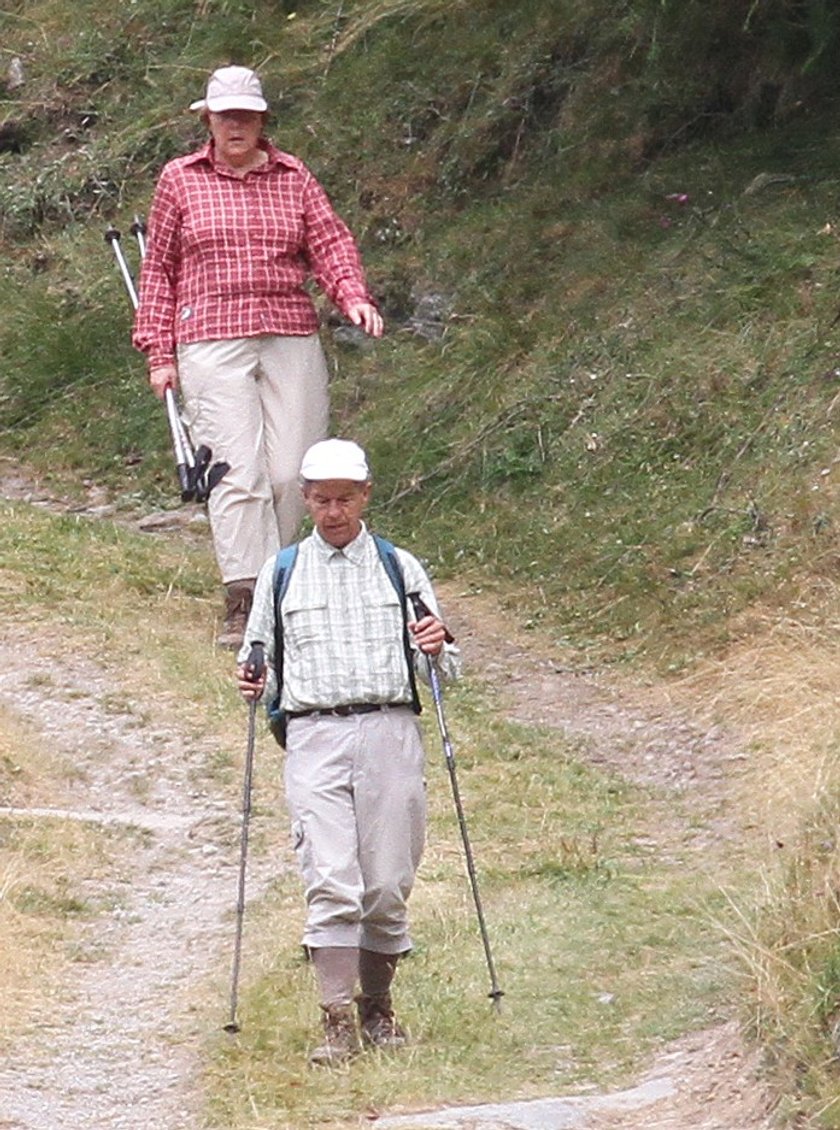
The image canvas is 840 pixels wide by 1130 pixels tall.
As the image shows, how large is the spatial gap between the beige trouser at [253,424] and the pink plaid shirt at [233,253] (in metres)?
0.10

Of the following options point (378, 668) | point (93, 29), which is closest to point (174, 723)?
point (378, 668)

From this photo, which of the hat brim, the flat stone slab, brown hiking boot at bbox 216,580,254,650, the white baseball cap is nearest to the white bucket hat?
the hat brim

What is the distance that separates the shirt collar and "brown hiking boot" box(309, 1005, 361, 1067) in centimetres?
114

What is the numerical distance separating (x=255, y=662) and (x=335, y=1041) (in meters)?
0.97

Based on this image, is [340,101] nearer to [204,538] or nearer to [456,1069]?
[204,538]

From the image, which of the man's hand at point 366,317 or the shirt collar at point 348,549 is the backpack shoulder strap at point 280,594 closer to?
the shirt collar at point 348,549

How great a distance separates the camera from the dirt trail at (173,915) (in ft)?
17.8

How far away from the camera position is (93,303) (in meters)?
14.1

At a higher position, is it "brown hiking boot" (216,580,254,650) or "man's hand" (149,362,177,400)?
"man's hand" (149,362,177,400)

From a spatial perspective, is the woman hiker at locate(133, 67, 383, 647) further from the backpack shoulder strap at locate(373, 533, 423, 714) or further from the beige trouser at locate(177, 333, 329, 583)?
the backpack shoulder strap at locate(373, 533, 423, 714)

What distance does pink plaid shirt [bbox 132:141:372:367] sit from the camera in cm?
923

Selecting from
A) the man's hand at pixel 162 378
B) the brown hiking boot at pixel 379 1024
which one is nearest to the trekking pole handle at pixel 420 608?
the brown hiking boot at pixel 379 1024

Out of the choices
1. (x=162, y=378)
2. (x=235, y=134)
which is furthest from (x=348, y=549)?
(x=235, y=134)

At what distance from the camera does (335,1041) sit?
227 inches
